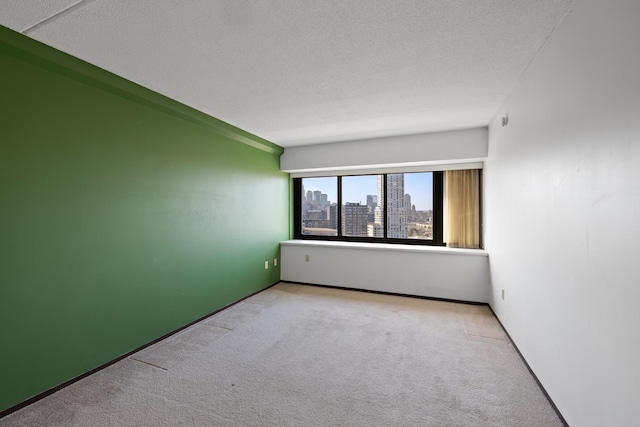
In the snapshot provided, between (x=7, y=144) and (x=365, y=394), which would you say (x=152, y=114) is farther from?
(x=365, y=394)

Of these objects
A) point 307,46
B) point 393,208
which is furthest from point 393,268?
point 307,46

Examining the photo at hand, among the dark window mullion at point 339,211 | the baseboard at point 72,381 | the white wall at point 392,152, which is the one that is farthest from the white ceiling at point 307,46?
the baseboard at point 72,381

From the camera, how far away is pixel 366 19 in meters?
1.54

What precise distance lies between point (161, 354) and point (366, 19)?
298 centimetres

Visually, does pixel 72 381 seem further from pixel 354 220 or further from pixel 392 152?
pixel 392 152

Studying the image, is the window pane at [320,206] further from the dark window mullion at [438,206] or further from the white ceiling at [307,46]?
the white ceiling at [307,46]

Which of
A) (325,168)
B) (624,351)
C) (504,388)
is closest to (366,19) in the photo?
(624,351)

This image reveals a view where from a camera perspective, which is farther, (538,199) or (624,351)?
(538,199)

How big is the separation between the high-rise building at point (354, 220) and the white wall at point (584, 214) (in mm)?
2616

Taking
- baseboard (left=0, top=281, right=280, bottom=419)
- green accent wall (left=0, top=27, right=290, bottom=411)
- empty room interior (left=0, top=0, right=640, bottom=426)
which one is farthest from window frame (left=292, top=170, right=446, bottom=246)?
baseboard (left=0, top=281, right=280, bottom=419)

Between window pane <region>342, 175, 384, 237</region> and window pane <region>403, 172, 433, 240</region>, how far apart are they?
0.44 meters

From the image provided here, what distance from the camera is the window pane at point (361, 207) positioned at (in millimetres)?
4609

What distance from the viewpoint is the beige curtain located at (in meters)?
3.88

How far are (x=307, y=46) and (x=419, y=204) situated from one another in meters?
3.18
